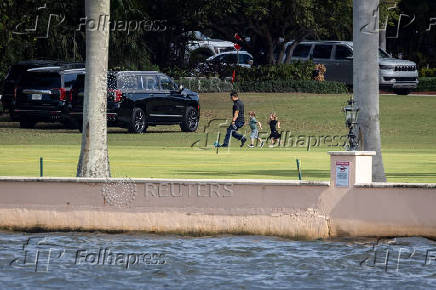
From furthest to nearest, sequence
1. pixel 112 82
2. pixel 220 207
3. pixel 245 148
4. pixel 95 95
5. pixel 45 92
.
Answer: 1. pixel 45 92
2. pixel 112 82
3. pixel 245 148
4. pixel 95 95
5. pixel 220 207

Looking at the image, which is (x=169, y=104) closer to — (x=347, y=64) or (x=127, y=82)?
(x=127, y=82)

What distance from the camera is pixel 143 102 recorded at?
4031 centimetres

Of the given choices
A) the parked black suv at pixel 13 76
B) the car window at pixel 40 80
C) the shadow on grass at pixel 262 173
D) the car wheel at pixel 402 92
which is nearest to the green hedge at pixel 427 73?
the car wheel at pixel 402 92

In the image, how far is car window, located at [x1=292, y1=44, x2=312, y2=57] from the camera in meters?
A: 55.8

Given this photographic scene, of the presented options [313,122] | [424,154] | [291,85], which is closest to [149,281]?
[424,154]

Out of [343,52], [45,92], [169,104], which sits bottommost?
[169,104]

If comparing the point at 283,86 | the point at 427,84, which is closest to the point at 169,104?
the point at 283,86

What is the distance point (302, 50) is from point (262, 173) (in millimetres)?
29819

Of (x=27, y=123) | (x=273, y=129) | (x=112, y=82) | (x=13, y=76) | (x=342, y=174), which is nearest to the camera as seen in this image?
(x=342, y=174)

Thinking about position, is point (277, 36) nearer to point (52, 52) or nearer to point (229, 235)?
point (52, 52)

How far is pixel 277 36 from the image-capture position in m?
55.9

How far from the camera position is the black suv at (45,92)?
136ft

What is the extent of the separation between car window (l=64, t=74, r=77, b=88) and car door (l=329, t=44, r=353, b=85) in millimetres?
14480

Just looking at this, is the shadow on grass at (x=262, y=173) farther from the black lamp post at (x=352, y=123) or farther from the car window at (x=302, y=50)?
the car window at (x=302, y=50)
